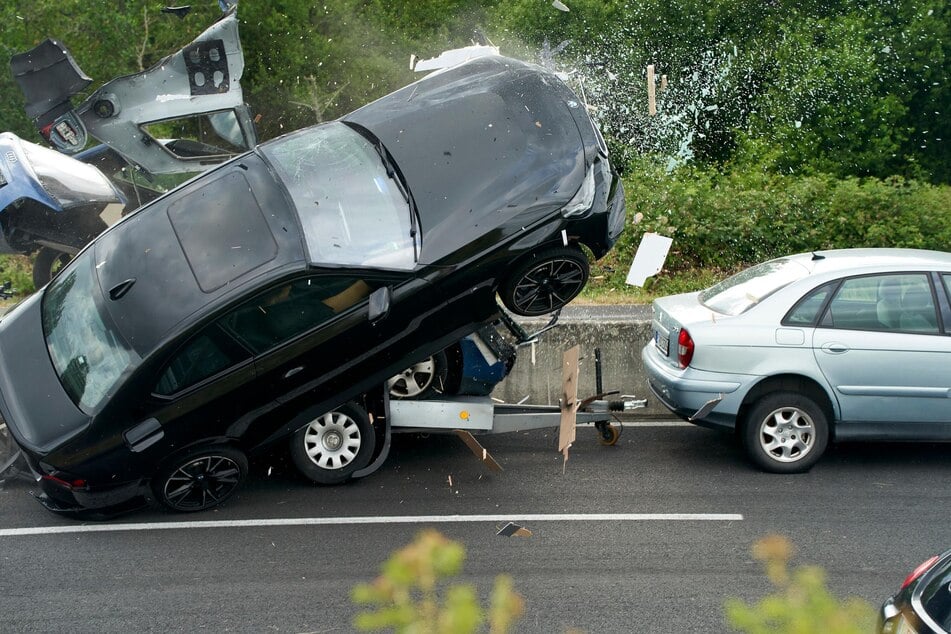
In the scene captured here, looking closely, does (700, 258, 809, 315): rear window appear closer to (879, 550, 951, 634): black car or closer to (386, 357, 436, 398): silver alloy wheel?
(386, 357, 436, 398): silver alloy wheel

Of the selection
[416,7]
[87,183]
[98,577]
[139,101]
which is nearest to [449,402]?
[98,577]

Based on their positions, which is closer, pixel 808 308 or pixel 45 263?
pixel 808 308

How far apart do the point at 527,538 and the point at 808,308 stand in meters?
2.58

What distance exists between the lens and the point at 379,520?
6504mm

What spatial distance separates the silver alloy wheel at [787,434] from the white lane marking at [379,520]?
83 centimetres

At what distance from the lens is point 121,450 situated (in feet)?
20.0

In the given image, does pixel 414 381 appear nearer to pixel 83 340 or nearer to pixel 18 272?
pixel 83 340

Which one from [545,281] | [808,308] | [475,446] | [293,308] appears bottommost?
[475,446]

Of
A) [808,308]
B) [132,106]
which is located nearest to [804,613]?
[808,308]

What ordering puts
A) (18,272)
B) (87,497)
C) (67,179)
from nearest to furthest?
(87,497) < (67,179) < (18,272)

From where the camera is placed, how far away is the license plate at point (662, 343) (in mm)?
7488

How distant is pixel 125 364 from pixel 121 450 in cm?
51

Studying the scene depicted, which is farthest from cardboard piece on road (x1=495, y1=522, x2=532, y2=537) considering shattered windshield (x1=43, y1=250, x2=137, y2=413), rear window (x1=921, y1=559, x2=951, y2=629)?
rear window (x1=921, y1=559, x2=951, y2=629)

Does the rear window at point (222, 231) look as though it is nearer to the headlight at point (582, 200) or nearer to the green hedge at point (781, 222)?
the headlight at point (582, 200)
